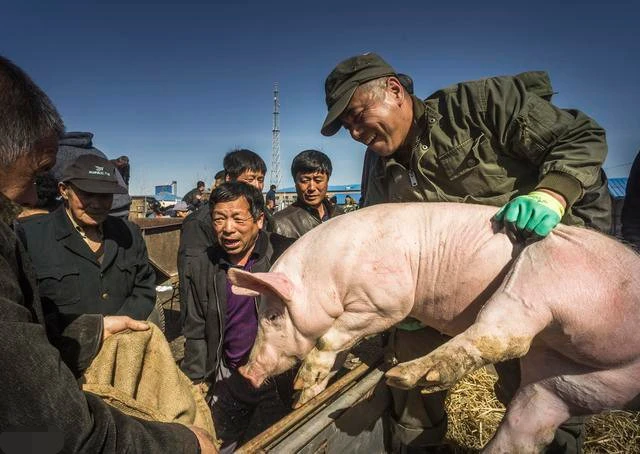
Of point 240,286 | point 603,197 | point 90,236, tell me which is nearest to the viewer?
point 240,286

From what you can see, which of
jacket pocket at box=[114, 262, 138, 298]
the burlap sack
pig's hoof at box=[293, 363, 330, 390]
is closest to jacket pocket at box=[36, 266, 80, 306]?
jacket pocket at box=[114, 262, 138, 298]

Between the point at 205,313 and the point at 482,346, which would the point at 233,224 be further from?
the point at 482,346

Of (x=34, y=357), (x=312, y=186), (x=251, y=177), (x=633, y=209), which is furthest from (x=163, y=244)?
(x=633, y=209)

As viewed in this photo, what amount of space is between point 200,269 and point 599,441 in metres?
3.51

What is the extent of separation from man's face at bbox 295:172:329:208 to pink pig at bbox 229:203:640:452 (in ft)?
7.89

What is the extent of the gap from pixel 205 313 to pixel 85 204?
1301mm

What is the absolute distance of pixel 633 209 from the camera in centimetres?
346

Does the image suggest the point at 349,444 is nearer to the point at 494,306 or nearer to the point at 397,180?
the point at 494,306

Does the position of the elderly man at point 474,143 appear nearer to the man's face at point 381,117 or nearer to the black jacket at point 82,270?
the man's face at point 381,117

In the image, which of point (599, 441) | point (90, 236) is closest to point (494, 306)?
point (599, 441)

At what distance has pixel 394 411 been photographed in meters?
2.49

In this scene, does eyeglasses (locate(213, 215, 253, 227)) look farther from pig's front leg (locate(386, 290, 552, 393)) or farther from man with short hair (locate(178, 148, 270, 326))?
pig's front leg (locate(386, 290, 552, 393))

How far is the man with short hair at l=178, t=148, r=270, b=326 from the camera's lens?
3.27 m

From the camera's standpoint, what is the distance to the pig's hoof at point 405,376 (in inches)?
48.1
